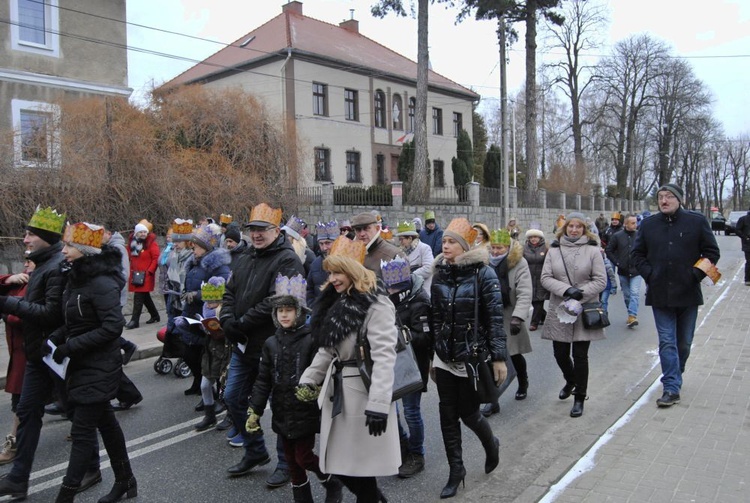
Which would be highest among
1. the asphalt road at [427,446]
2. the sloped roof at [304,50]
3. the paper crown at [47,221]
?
the sloped roof at [304,50]

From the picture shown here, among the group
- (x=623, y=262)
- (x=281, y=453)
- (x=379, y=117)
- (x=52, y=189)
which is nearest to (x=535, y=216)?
(x=379, y=117)

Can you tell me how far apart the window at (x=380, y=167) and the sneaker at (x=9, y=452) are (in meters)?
33.9

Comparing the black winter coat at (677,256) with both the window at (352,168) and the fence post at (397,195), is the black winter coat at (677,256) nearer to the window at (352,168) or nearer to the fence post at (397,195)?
the fence post at (397,195)

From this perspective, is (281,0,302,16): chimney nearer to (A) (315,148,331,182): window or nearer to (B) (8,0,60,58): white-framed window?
(A) (315,148,331,182): window

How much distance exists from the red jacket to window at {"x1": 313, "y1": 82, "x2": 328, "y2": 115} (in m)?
24.2

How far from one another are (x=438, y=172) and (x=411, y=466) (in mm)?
39415

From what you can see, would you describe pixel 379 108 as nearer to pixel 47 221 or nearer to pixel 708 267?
pixel 708 267

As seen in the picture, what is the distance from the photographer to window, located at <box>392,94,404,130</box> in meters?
39.5

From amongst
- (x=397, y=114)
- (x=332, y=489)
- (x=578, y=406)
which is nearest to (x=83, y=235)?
(x=332, y=489)

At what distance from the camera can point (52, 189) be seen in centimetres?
1249

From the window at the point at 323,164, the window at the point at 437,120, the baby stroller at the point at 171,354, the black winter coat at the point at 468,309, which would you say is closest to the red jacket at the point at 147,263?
the baby stroller at the point at 171,354

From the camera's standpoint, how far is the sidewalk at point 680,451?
13.0ft

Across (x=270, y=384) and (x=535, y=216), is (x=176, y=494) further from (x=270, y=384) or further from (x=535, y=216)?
(x=535, y=216)

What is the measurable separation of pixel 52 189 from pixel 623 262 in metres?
11.2
